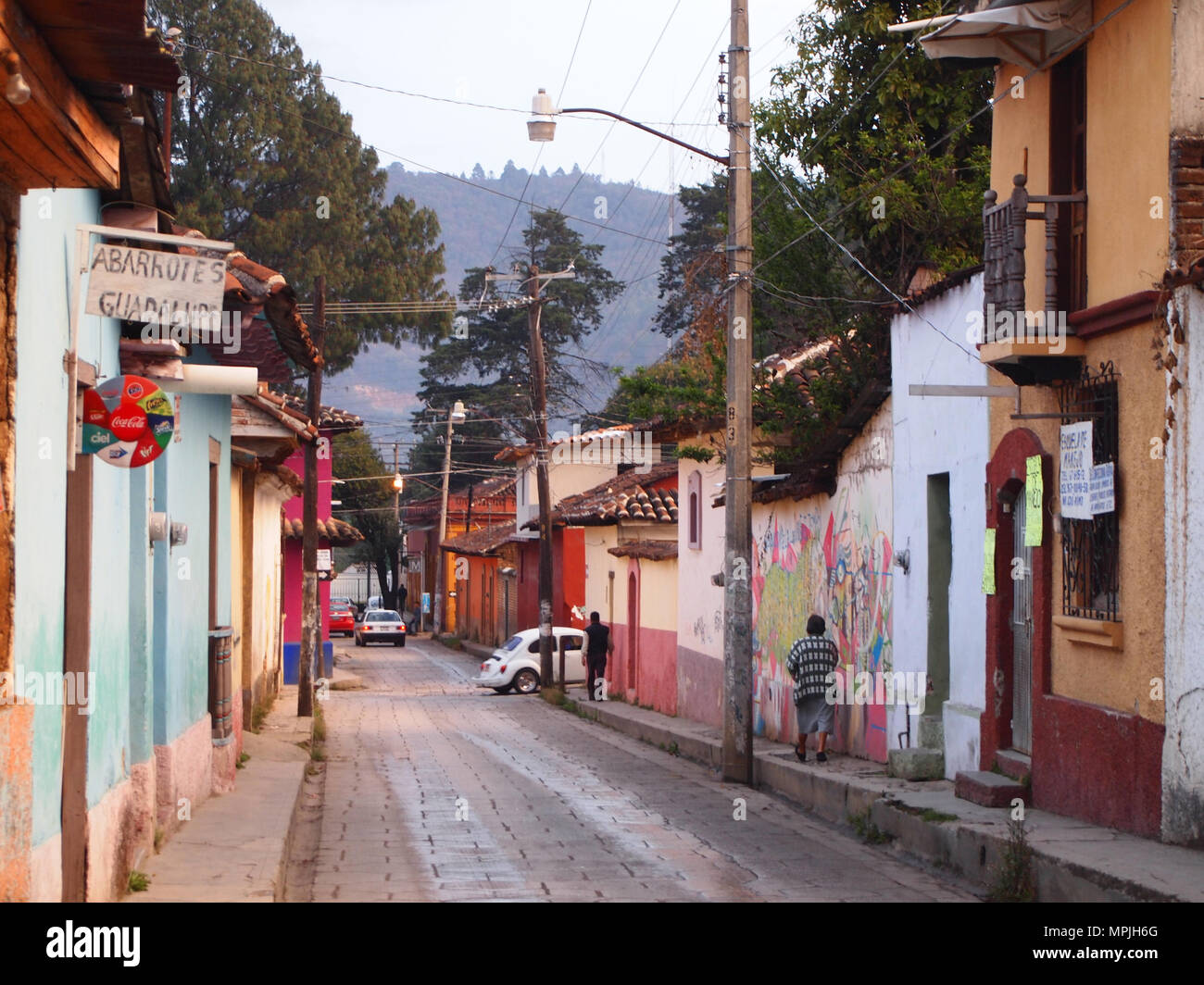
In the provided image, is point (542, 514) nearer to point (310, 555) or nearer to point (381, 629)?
point (310, 555)

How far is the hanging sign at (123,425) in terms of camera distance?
297 inches

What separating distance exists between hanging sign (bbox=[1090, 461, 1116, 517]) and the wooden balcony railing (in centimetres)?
139

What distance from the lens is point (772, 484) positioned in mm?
20703

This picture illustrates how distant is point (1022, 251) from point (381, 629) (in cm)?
5086

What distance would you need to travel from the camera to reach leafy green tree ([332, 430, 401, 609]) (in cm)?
6669

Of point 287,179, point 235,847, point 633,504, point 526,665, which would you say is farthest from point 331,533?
point 235,847

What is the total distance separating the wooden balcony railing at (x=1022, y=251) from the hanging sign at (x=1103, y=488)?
4.58ft

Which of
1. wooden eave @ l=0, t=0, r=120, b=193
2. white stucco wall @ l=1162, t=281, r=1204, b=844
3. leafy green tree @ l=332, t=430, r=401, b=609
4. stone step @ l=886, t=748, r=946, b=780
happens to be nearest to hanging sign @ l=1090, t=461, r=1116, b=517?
white stucco wall @ l=1162, t=281, r=1204, b=844

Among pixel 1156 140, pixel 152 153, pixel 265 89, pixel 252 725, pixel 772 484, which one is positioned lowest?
pixel 252 725

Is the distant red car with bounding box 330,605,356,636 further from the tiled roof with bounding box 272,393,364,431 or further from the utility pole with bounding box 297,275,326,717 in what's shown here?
the utility pole with bounding box 297,275,326,717

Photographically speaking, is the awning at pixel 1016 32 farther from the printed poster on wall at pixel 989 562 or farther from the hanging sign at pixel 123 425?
the hanging sign at pixel 123 425

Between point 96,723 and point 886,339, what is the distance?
12.9 m
